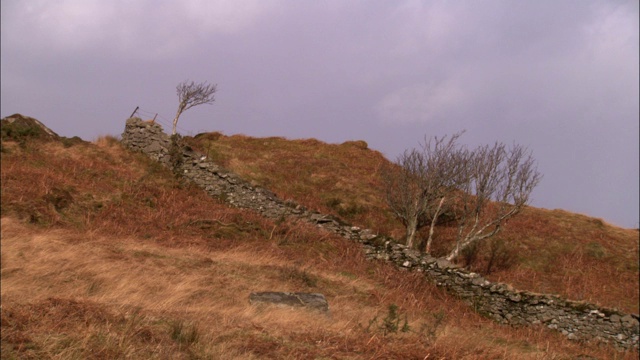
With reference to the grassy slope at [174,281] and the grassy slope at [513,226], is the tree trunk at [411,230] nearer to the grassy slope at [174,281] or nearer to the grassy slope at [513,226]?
the grassy slope at [513,226]

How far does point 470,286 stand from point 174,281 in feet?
33.2

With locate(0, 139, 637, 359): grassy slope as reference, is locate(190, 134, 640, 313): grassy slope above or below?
above

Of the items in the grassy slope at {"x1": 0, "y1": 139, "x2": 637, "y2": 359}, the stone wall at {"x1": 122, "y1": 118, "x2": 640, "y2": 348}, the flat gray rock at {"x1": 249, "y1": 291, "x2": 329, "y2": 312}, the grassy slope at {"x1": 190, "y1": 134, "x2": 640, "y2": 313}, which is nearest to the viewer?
the grassy slope at {"x1": 0, "y1": 139, "x2": 637, "y2": 359}

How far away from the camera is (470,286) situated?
1577 cm

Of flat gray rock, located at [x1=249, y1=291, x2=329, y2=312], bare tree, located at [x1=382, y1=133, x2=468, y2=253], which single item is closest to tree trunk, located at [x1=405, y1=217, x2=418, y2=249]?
bare tree, located at [x1=382, y1=133, x2=468, y2=253]

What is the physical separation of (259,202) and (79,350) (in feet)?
48.6

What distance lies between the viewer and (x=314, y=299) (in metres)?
10.2

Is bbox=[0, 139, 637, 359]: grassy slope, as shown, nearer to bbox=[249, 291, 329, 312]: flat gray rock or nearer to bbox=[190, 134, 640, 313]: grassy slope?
bbox=[249, 291, 329, 312]: flat gray rock

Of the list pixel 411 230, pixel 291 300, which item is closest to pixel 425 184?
pixel 411 230

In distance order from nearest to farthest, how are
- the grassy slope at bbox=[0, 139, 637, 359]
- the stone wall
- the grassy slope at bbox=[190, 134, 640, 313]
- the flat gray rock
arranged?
the grassy slope at bbox=[0, 139, 637, 359] → the flat gray rock → the stone wall → the grassy slope at bbox=[190, 134, 640, 313]

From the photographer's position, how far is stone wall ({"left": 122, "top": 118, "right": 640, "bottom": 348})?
1470 cm

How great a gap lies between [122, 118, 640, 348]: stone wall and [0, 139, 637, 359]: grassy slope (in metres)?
0.58

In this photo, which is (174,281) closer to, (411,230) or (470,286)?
(470,286)

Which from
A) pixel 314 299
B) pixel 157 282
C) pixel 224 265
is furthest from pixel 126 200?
pixel 314 299
